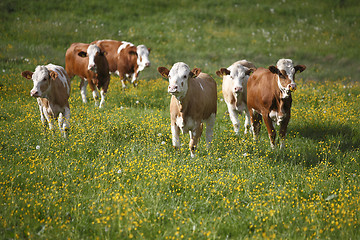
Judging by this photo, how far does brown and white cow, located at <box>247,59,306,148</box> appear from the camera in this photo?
22.0 feet

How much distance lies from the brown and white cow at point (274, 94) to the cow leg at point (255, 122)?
13 cm

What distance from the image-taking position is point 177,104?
6211mm

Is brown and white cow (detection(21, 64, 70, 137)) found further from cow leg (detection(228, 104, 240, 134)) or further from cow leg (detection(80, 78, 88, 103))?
cow leg (detection(228, 104, 240, 134))

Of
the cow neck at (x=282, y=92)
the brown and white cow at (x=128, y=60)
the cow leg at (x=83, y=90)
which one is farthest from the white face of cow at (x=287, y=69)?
the brown and white cow at (x=128, y=60)

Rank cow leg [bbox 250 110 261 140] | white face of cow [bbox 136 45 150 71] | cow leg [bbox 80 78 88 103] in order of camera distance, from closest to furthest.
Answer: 1. cow leg [bbox 250 110 261 140]
2. cow leg [bbox 80 78 88 103]
3. white face of cow [bbox 136 45 150 71]

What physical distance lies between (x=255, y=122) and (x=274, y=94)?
3.95 feet

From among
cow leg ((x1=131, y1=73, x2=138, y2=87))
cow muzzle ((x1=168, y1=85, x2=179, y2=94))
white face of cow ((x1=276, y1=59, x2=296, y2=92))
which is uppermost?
white face of cow ((x1=276, y1=59, x2=296, y2=92))

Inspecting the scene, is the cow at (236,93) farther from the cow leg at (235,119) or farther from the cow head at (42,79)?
the cow head at (42,79)

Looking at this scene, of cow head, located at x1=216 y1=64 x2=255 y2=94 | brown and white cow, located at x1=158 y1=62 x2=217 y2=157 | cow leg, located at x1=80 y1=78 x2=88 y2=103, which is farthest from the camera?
cow leg, located at x1=80 y1=78 x2=88 y2=103

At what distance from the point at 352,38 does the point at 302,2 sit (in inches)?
262

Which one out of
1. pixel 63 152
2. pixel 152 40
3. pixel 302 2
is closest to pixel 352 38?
pixel 302 2

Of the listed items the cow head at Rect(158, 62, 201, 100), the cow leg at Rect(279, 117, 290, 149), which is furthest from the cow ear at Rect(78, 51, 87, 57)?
the cow leg at Rect(279, 117, 290, 149)

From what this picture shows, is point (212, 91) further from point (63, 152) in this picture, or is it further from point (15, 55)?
point (15, 55)

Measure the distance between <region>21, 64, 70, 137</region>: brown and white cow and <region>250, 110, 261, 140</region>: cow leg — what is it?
13.8 ft
